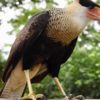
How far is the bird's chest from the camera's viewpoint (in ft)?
14.8

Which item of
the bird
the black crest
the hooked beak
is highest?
the black crest

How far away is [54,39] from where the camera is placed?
14.9ft

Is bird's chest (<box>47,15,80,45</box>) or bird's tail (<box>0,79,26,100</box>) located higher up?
bird's chest (<box>47,15,80,45</box>)

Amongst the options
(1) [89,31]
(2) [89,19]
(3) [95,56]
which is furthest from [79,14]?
(1) [89,31]

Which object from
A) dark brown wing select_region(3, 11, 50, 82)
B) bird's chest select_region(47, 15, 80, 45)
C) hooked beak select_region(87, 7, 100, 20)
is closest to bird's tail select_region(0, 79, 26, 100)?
dark brown wing select_region(3, 11, 50, 82)

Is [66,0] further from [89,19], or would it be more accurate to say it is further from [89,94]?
[89,19]

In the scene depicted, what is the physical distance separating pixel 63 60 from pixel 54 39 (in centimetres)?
30

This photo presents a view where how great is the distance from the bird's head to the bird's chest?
0.14m

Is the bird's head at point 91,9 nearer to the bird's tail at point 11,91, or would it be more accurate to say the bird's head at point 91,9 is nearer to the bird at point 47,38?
the bird at point 47,38

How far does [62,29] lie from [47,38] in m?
0.14

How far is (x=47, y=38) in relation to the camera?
4.54 metres

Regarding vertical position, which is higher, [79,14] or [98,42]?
[79,14]

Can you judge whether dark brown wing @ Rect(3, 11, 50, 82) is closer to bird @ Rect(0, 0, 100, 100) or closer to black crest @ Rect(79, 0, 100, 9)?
bird @ Rect(0, 0, 100, 100)

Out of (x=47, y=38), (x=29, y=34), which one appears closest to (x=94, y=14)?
(x=47, y=38)
